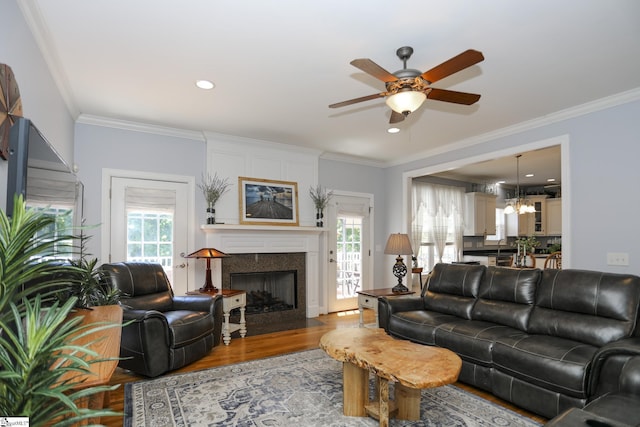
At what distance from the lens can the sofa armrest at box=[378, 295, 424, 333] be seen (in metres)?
3.81

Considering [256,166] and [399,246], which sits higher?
[256,166]

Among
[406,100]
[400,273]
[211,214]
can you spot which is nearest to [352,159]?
[400,273]

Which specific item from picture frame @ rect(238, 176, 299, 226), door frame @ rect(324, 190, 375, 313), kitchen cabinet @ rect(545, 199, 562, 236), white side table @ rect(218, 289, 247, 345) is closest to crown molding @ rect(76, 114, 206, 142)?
picture frame @ rect(238, 176, 299, 226)

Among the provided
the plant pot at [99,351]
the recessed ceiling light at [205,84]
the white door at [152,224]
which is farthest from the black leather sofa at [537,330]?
the recessed ceiling light at [205,84]

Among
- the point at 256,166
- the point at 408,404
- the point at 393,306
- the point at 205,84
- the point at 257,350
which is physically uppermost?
the point at 205,84

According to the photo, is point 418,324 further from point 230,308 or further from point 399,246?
point 230,308

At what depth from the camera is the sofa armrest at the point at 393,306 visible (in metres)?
3.81

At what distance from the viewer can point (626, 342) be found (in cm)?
225

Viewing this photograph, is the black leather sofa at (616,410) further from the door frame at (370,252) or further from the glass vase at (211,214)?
the door frame at (370,252)

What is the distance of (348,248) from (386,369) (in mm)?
4013

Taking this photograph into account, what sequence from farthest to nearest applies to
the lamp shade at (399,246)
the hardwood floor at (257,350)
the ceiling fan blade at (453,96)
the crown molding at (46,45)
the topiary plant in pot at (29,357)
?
the lamp shade at (399,246), the hardwood floor at (257,350), the ceiling fan blade at (453,96), the crown molding at (46,45), the topiary plant in pot at (29,357)

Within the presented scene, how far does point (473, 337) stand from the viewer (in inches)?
115

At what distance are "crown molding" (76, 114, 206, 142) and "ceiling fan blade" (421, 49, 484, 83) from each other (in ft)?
10.9

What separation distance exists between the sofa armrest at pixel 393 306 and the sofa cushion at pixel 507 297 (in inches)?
25.0
